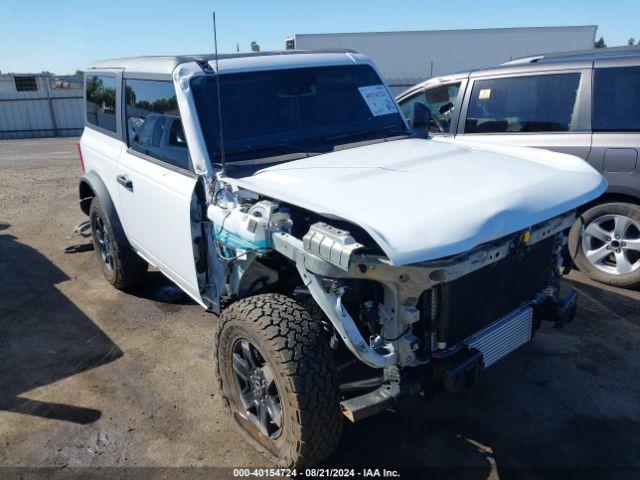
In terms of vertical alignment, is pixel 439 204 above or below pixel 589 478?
above

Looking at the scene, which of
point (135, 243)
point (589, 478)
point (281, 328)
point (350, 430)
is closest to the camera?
point (281, 328)

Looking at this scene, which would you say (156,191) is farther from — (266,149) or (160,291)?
(160,291)

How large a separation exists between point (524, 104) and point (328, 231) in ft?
12.4

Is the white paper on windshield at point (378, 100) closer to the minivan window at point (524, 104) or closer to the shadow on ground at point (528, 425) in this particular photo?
the minivan window at point (524, 104)

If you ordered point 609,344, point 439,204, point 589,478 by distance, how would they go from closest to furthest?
point 439,204, point 589,478, point 609,344

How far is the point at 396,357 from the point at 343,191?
2.82 feet

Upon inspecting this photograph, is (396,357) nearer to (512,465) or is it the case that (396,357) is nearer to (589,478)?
(512,465)

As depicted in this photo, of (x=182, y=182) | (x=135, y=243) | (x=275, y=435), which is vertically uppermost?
(x=182, y=182)

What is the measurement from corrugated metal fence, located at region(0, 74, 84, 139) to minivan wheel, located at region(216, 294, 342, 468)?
20.8 m

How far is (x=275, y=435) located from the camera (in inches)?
112

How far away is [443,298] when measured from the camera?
8.38 ft

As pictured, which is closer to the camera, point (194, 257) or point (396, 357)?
point (396, 357)

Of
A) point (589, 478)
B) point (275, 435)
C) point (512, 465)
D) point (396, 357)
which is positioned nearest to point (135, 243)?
point (275, 435)

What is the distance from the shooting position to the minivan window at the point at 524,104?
16.5 feet
